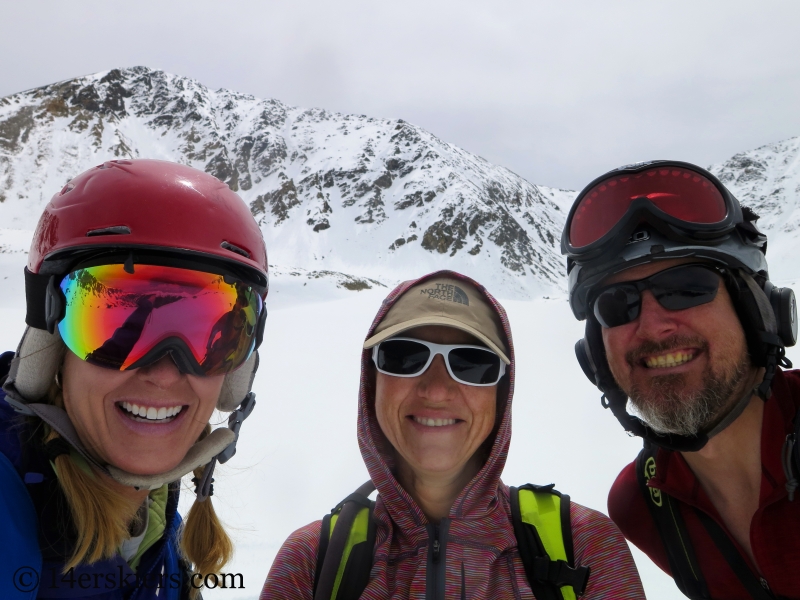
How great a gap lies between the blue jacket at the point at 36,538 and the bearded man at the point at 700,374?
2.92 m

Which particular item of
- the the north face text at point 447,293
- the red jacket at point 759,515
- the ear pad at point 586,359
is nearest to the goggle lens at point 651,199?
the ear pad at point 586,359

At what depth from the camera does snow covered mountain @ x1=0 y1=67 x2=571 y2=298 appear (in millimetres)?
91000

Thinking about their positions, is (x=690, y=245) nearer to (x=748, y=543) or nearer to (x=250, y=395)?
(x=748, y=543)

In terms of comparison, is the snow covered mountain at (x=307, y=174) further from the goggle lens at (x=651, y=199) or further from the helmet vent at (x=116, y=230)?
the helmet vent at (x=116, y=230)

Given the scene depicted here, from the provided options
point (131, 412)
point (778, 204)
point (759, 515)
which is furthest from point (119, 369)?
point (778, 204)

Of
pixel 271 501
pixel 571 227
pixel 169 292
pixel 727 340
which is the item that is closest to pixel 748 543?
pixel 727 340

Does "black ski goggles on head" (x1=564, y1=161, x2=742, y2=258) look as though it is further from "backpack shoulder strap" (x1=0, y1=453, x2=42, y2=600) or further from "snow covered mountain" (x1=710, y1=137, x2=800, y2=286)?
"snow covered mountain" (x1=710, y1=137, x2=800, y2=286)

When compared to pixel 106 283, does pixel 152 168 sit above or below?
above

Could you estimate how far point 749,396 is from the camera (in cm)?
265

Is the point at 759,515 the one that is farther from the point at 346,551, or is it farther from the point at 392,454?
the point at 346,551

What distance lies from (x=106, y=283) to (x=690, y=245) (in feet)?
10.5

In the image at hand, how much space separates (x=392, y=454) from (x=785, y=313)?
2504mm

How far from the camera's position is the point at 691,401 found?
2.66 metres

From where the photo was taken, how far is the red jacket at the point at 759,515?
2.43 m
